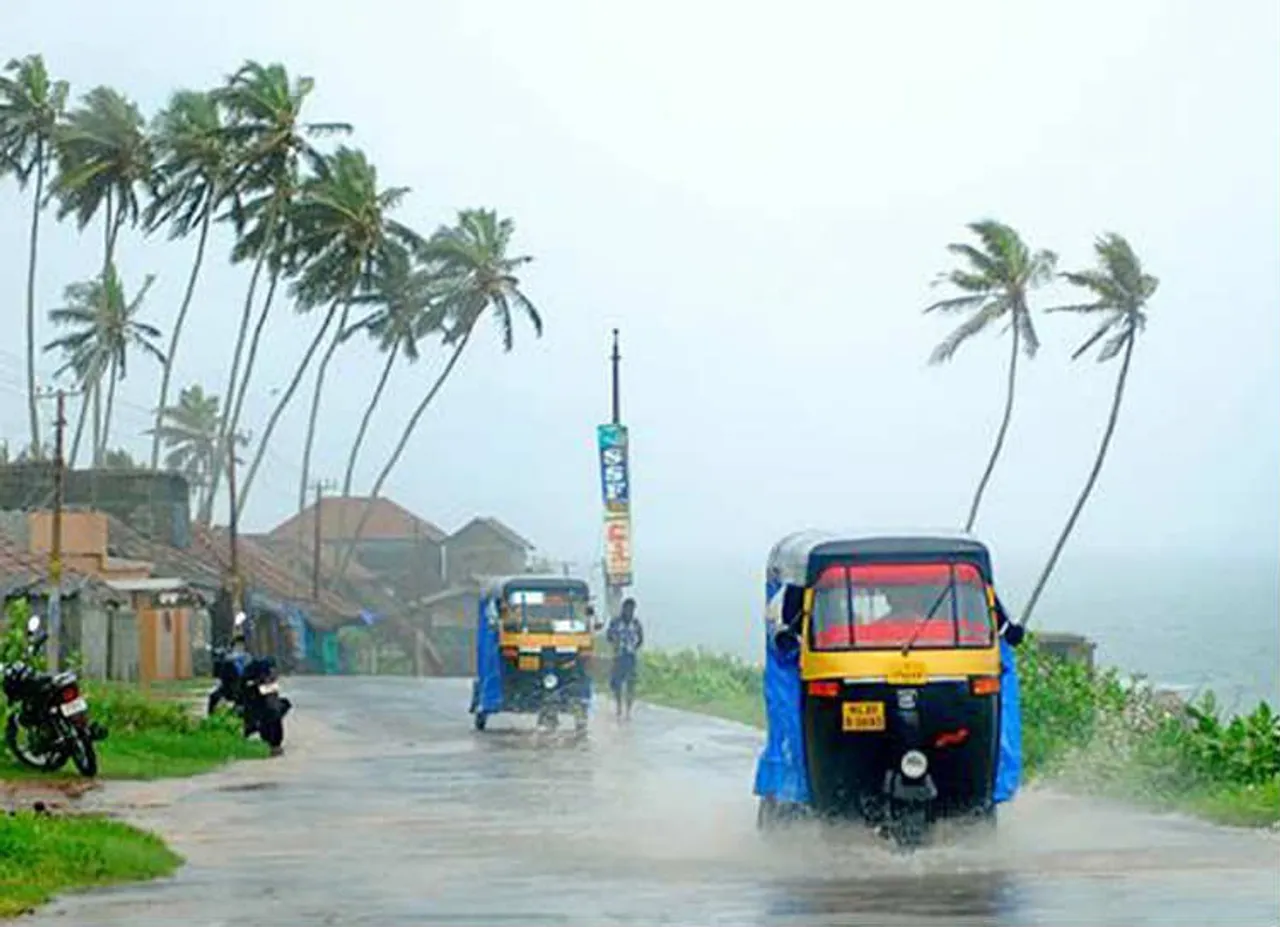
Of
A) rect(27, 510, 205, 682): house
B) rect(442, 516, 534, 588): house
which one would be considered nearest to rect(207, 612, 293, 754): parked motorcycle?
rect(27, 510, 205, 682): house

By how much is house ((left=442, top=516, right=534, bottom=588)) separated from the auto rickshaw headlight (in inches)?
3601

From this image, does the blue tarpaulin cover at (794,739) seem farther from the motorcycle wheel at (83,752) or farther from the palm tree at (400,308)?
the palm tree at (400,308)

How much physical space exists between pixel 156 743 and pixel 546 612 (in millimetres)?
8032

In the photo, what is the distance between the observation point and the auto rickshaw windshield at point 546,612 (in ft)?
122

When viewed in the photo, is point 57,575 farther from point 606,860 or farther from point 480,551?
point 480,551

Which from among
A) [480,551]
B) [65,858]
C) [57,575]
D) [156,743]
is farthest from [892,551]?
[480,551]

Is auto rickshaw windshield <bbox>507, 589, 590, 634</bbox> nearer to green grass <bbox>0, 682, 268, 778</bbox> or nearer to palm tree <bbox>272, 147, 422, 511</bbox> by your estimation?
green grass <bbox>0, 682, 268, 778</bbox>

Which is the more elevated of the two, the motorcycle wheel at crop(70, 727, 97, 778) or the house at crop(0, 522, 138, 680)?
the house at crop(0, 522, 138, 680)

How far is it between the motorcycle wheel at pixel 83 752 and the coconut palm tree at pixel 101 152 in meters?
49.5

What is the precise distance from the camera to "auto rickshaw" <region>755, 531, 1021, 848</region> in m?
18.0

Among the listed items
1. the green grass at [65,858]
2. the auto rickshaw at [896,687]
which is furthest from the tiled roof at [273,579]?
the auto rickshaw at [896,687]

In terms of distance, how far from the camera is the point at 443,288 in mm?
80750

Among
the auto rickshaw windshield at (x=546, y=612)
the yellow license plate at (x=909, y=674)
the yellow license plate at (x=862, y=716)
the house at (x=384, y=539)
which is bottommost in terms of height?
the yellow license plate at (x=862, y=716)

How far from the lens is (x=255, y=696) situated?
33.1 m
